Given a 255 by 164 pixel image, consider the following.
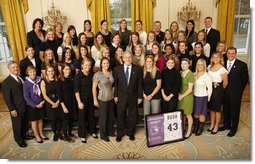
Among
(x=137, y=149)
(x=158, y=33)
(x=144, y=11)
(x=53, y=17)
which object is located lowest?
(x=137, y=149)

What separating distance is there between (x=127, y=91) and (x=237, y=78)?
5.90ft

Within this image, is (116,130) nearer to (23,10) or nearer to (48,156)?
(48,156)

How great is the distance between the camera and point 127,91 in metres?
4.01

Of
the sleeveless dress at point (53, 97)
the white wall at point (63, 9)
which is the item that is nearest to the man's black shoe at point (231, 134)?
the sleeveless dress at point (53, 97)

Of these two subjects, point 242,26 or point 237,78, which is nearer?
point 237,78

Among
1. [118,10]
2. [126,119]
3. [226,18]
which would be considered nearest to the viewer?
[126,119]

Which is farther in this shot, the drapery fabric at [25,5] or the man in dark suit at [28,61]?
the drapery fabric at [25,5]

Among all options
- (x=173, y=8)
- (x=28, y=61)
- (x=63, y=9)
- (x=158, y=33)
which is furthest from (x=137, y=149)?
(x=63, y=9)

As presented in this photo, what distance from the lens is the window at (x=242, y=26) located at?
762 cm

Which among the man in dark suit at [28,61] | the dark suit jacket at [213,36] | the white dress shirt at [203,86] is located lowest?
the white dress shirt at [203,86]

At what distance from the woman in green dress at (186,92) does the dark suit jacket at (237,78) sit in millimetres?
680

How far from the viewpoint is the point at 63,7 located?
24.0 feet

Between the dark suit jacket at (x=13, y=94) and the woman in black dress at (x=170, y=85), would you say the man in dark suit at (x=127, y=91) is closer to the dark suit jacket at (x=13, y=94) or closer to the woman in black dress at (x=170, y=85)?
the woman in black dress at (x=170, y=85)

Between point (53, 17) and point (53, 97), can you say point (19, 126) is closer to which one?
point (53, 97)
